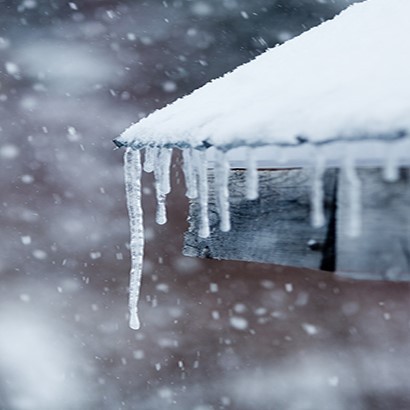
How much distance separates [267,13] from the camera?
514 centimetres

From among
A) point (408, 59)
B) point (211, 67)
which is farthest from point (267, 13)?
point (408, 59)

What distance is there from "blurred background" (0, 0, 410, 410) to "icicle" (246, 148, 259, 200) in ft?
11.2

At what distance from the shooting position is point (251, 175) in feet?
3.64

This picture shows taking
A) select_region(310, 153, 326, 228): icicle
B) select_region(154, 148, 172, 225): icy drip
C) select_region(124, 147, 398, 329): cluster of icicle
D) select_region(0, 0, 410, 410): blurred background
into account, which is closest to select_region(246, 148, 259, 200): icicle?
select_region(124, 147, 398, 329): cluster of icicle

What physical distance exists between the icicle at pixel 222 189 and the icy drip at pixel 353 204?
29cm

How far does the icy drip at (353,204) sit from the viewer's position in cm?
95

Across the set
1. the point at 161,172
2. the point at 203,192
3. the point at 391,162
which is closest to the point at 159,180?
the point at 161,172

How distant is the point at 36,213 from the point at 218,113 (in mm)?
3912

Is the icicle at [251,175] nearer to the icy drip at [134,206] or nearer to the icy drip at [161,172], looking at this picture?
the icy drip at [161,172]

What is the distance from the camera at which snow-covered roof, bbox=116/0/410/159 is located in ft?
2.80

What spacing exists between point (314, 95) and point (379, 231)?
25 centimetres

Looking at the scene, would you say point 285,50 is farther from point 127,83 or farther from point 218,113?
point 127,83

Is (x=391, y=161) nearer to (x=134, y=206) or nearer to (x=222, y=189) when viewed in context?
(x=222, y=189)

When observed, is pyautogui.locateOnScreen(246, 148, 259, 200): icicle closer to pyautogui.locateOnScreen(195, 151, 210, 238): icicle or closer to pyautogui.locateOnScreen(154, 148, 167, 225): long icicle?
pyautogui.locateOnScreen(195, 151, 210, 238): icicle
